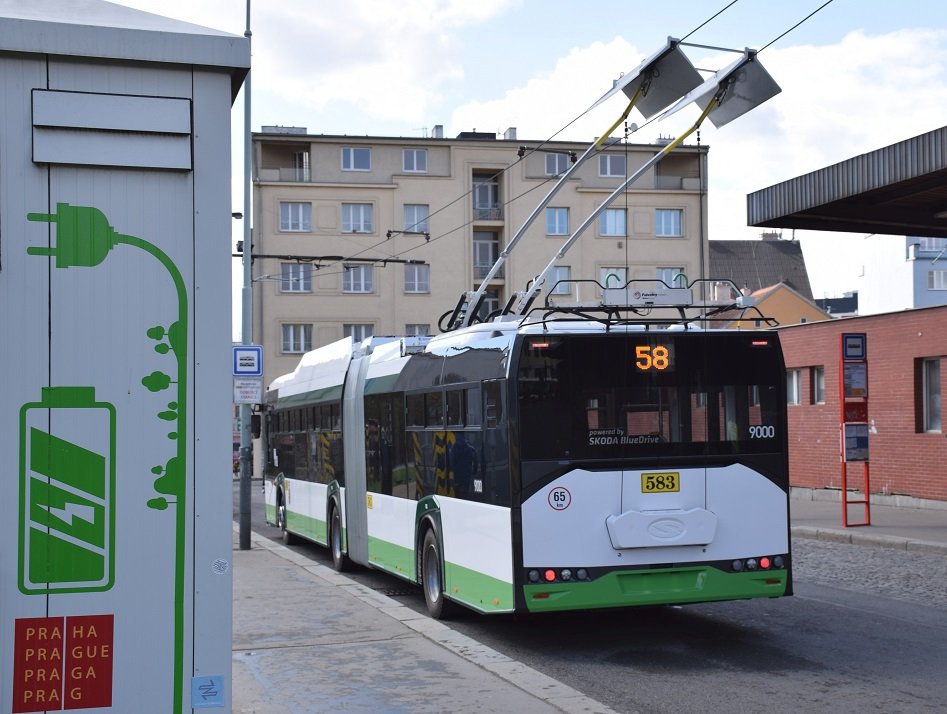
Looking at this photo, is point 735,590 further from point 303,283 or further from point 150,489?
point 303,283

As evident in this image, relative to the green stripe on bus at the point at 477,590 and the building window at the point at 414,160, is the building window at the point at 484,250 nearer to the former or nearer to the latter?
the building window at the point at 414,160

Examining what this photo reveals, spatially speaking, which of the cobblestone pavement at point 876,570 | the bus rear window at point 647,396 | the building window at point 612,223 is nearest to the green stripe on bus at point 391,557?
the bus rear window at point 647,396

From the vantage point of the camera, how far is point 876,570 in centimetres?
1588

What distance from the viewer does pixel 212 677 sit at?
487 centimetres

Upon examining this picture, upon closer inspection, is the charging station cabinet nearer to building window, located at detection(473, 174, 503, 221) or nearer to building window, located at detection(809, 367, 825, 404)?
building window, located at detection(809, 367, 825, 404)

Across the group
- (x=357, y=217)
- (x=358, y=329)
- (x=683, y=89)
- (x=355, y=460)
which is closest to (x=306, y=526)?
(x=355, y=460)

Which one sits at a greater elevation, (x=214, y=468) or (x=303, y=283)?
(x=303, y=283)

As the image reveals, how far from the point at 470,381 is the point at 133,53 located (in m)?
6.90

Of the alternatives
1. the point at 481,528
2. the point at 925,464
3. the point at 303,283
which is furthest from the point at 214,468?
the point at 303,283

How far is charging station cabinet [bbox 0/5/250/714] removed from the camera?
184 inches

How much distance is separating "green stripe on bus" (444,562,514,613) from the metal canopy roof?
976 centimetres

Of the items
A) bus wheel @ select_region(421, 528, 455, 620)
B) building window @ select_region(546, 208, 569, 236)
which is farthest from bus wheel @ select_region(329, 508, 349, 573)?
building window @ select_region(546, 208, 569, 236)

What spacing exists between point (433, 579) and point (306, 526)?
7856 millimetres

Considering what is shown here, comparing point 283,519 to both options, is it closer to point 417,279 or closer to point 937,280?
point 417,279
